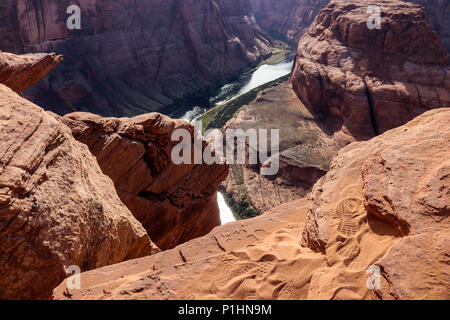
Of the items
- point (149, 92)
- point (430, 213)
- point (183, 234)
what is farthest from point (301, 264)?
point (149, 92)

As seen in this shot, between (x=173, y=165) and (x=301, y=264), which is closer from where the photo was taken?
(x=301, y=264)

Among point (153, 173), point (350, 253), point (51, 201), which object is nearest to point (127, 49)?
point (153, 173)

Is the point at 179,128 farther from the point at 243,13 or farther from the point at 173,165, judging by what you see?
the point at 243,13

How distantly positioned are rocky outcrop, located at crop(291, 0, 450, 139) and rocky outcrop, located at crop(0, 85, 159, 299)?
28701mm

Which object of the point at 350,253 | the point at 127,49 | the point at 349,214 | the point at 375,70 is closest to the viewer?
the point at 350,253

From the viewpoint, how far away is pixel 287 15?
97062mm

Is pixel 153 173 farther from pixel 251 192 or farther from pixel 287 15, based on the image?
pixel 287 15

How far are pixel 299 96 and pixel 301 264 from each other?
37.2m

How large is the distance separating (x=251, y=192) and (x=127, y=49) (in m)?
31.9

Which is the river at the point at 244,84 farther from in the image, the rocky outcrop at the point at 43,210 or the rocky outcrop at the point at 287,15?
the rocky outcrop at the point at 43,210

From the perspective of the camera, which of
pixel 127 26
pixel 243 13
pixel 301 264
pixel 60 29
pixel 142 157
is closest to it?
→ pixel 301 264

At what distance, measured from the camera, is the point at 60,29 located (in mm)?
39094
